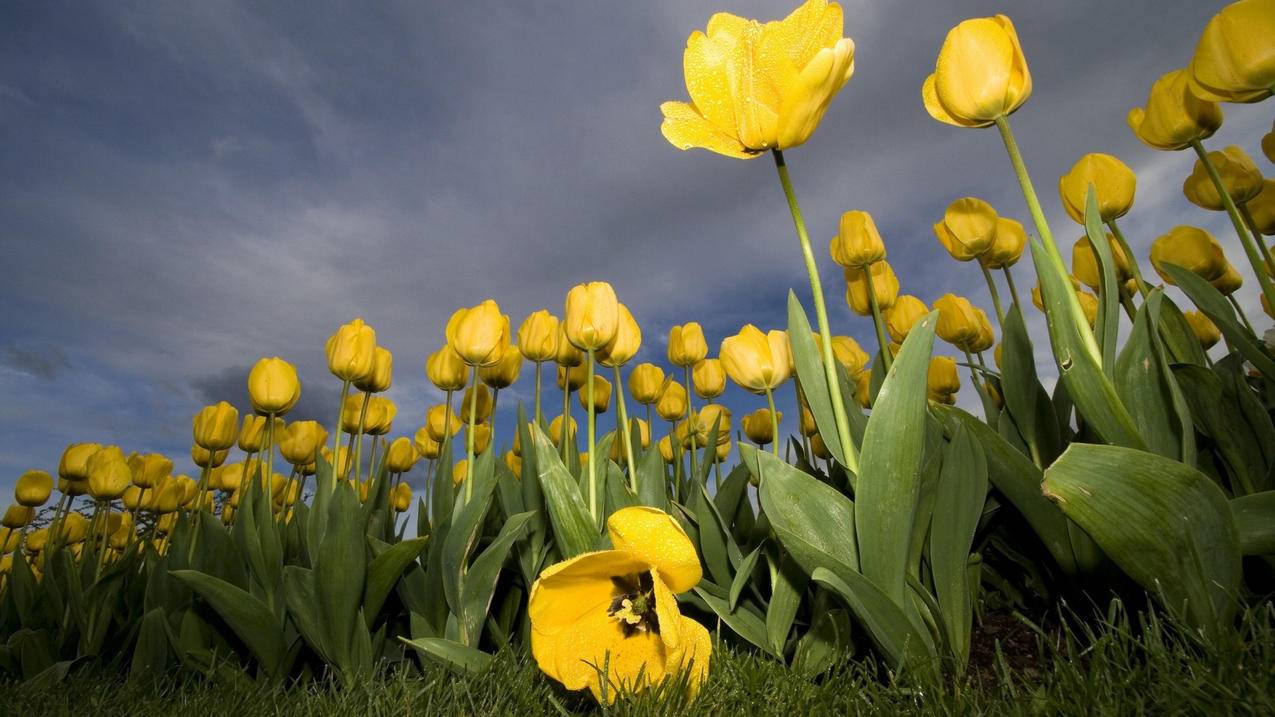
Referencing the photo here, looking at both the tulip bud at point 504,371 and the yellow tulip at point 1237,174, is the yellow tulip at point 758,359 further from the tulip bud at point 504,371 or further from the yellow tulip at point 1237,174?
the yellow tulip at point 1237,174

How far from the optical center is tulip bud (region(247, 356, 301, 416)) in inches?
118

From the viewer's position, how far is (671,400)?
4.00m

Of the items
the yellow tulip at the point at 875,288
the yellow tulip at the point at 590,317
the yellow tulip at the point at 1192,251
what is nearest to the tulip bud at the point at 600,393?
the yellow tulip at the point at 590,317

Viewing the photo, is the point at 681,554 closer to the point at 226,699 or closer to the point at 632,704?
the point at 632,704

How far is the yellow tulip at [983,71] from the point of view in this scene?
1443mm

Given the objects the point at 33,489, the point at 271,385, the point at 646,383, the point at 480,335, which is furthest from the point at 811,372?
the point at 33,489

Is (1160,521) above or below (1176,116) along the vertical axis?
below

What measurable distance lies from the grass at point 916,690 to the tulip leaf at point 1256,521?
16 cm

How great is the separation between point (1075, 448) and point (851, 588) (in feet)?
1.59

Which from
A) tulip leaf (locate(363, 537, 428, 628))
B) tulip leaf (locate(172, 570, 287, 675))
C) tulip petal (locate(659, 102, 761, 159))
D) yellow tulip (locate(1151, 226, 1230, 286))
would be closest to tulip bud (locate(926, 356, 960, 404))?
yellow tulip (locate(1151, 226, 1230, 286))

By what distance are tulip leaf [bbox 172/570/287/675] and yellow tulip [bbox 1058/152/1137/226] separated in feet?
9.87

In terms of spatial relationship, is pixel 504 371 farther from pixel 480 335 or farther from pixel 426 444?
pixel 426 444

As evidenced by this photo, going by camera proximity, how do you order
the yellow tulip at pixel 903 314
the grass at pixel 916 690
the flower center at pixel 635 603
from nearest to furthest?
the grass at pixel 916 690 → the flower center at pixel 635 603 → the yellow tulip at pixel 903 314

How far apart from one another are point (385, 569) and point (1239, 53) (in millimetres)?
2779
